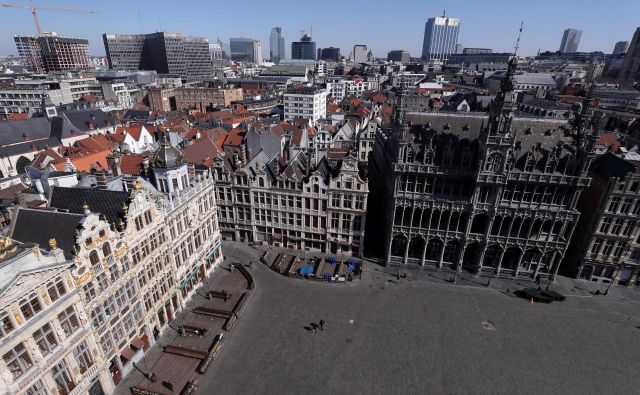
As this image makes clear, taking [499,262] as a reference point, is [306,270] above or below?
below

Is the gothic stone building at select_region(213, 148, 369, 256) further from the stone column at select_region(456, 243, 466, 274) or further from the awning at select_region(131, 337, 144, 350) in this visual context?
the awning at select_region(131, 337, 144, 350)

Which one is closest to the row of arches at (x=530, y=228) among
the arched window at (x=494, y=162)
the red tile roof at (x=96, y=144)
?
the arched window at (x=494, y=162)

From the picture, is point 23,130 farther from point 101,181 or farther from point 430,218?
point 430,218

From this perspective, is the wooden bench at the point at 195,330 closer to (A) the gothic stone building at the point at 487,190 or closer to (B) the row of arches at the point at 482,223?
(A) the gothic stone building at the point at 487,190

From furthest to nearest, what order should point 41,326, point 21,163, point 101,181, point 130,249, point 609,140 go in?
point 609,140 → point 21,163 → point 101,181 → point 130,249 → point 41,326

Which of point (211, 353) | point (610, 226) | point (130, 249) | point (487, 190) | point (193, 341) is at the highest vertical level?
point (487, 190)

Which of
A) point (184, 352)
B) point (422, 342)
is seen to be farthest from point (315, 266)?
point (184, 352)
